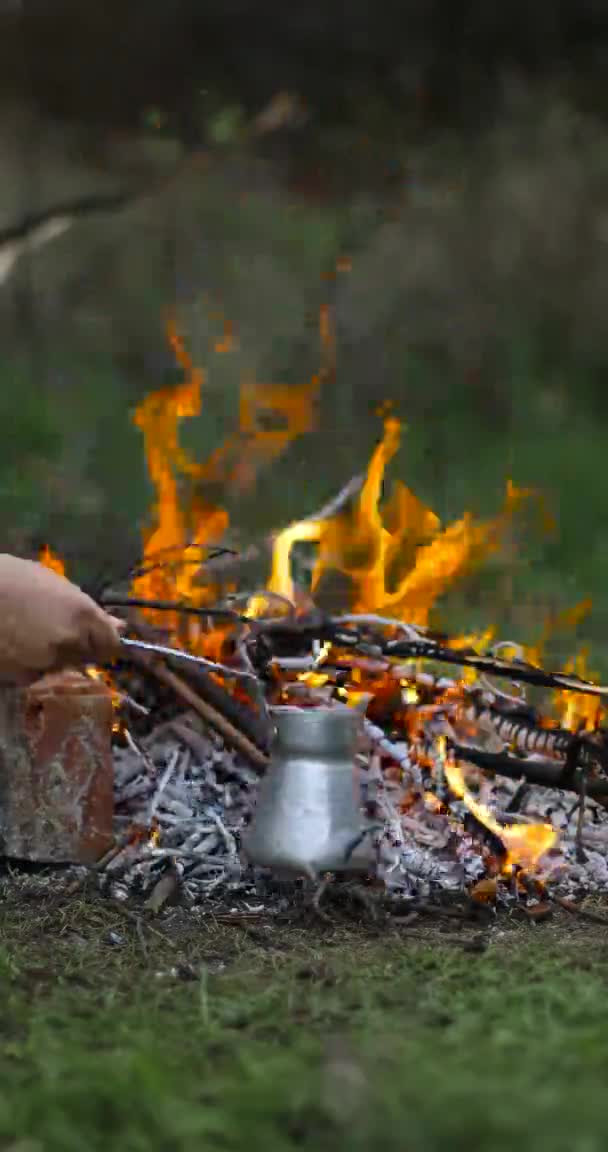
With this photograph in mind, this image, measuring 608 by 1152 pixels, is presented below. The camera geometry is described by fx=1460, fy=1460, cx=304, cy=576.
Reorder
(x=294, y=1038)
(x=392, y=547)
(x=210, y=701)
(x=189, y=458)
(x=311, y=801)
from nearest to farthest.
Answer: (x=294, y=1038) → (x=311, y=801) → (x=210, y=701) → (x=392, y=547) → (x=189, y=458)

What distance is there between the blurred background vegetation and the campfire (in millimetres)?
1012

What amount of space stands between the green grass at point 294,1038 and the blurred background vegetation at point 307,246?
211cm

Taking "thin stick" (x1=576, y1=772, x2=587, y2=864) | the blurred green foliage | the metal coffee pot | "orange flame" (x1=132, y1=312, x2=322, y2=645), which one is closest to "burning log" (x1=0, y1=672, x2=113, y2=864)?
the metal coffee pot

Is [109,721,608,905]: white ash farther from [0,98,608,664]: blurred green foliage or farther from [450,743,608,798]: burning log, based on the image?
[0,98,608,664]: blurred green foliage

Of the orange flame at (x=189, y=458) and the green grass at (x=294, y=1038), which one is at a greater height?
the orange flame at (x=189, y=458)

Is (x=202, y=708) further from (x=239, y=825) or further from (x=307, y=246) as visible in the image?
(x=307, y=246)

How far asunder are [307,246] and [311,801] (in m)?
2.37

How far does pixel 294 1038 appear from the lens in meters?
1.71

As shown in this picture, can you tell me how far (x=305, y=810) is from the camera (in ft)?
8.60

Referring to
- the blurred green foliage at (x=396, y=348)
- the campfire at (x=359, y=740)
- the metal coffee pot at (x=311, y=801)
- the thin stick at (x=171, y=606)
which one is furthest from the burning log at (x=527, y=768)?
the blurred green foliage at (x=396, y=348)

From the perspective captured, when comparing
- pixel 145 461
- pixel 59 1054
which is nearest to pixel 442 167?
pixel 145 461

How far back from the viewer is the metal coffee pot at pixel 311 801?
2.60m

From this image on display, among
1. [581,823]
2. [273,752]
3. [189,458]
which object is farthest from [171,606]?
[189,458]

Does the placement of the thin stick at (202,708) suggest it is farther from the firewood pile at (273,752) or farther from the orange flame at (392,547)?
the orange flame at (392,547)
